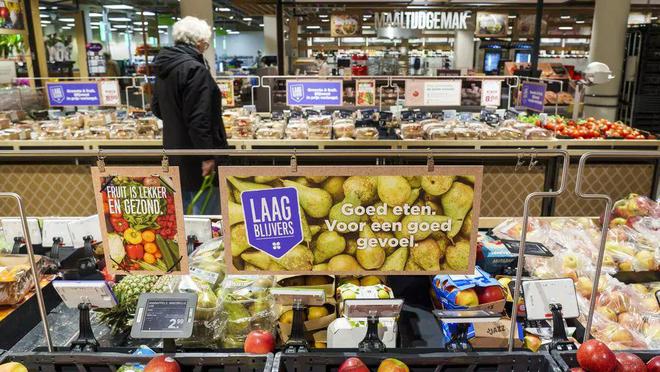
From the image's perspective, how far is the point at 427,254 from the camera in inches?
57.5

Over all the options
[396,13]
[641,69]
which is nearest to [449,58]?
[396,13]

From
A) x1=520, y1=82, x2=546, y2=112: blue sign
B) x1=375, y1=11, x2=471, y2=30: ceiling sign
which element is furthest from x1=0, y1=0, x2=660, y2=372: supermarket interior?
x1=375, y1=11, x2=471, y2=30: ceiling sign

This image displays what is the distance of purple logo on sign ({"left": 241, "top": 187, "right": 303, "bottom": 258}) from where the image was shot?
4.61ft

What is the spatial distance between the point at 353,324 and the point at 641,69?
1039 cm

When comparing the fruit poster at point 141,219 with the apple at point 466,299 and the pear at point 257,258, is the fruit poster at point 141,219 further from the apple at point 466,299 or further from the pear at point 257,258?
the apple at point 466,299

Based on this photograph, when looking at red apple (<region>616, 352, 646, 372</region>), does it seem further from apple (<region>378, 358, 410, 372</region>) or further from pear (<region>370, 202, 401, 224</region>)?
pear (<region>370, 202, 401, 224</region>)

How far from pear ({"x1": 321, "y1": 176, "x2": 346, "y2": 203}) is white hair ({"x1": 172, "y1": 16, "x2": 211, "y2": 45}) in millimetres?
2417

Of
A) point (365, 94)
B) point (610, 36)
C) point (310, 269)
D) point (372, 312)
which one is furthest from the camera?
point (610, 36)

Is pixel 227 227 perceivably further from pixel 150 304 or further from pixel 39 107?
pixel 39 107

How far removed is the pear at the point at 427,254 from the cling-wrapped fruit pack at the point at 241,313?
1.76 feet

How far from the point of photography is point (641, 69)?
9.57 metres

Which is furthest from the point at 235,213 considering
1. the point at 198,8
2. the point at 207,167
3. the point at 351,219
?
the point at 198,8

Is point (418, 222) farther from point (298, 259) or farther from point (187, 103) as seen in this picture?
point (187, 103)

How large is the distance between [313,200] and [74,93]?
558 cm
